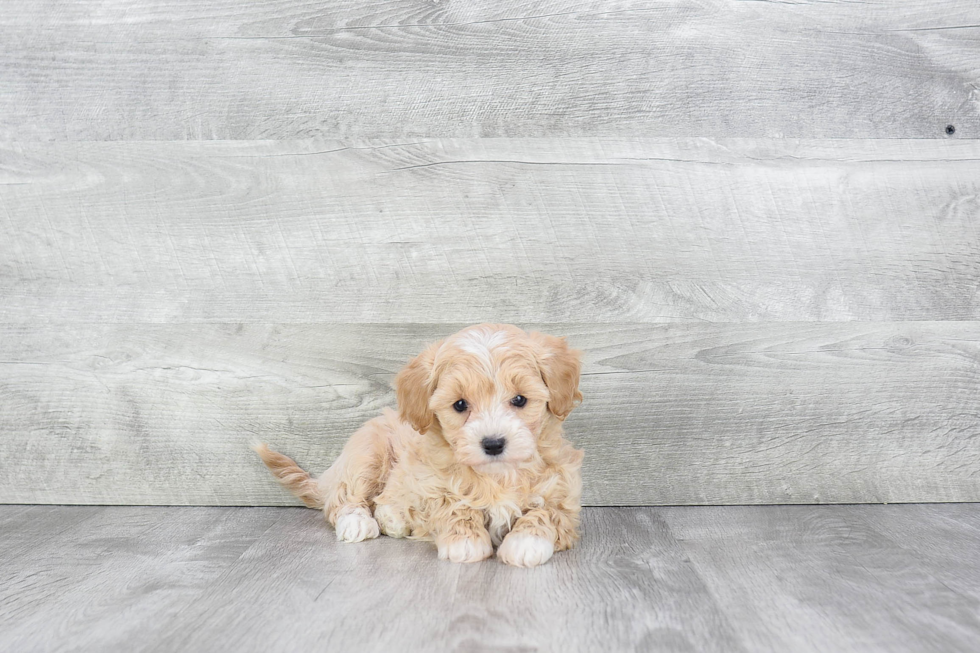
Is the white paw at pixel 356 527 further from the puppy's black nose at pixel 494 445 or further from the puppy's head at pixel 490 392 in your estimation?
the puppy's black nose at pixel 494 445

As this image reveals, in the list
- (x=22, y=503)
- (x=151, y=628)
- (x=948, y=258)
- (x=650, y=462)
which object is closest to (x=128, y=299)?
(x=22, y=503)

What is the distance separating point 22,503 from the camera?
6.33 ft

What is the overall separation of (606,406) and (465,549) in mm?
562

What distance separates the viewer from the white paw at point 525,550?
1.41 meters

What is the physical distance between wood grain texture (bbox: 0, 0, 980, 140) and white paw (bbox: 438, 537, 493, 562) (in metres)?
0.93

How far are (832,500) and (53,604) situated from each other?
1632 millimetres

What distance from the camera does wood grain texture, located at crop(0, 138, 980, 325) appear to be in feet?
6.03

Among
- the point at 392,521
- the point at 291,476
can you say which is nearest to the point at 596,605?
the point at 392,521

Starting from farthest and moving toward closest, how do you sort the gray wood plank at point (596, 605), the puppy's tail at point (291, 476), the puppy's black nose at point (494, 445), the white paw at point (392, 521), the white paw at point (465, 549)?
the puppy's tail at point (291, 476) → the white paw at point (392, 521) → the white paw at point (465, 549) → the puppy's black nose at point (494, 445) → the gray wood plank at point (596, 605)

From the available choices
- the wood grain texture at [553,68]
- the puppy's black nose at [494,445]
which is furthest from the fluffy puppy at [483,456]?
the wood grain texture at [553,68]

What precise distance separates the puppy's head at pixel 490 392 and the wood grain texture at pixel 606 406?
401 mm

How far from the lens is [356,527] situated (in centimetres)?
159

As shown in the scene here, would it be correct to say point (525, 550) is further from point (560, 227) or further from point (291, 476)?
point (560, 227)

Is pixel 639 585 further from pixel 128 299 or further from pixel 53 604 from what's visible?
pixel 128 299
